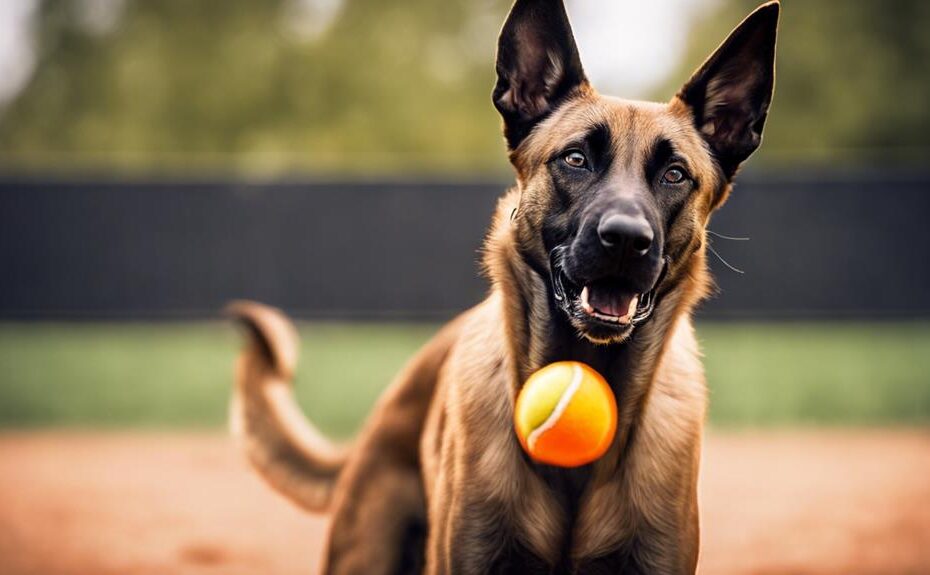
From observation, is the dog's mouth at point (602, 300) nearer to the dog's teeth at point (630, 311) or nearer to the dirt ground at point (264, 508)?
the dog's teeth at point (630, 311)

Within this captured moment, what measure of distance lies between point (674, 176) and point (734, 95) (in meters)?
0.47

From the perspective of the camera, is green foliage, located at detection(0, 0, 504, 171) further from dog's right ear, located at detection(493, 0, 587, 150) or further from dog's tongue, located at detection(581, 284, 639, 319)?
dog's tongue, located at detection(581, 284, 639, 319)

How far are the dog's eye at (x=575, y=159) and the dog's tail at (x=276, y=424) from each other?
1.77 metres

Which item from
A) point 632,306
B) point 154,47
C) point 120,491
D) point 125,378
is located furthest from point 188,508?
point 154,47

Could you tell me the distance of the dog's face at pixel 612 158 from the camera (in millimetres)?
2684

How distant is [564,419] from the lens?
8.27 ft

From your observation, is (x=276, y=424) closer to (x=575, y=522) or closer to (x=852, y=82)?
(x=575, y=522)

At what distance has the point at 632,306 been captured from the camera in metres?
2.74

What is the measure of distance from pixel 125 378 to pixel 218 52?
1725 centimetres

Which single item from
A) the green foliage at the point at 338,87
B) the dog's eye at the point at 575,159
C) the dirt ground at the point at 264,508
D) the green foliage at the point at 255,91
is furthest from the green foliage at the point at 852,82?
the dog's eye at the point at 575,159

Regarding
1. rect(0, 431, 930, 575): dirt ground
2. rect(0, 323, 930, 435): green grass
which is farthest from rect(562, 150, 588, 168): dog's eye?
rect(0, 323, 930, 435): green grass

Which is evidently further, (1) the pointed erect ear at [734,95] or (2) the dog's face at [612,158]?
(1) the pointed erect ear at [734,95]

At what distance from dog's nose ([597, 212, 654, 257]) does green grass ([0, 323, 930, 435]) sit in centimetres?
485

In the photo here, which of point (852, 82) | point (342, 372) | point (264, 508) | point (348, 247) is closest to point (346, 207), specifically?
point (348, 247)
